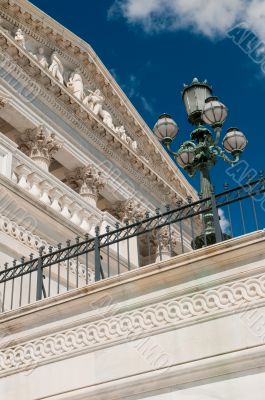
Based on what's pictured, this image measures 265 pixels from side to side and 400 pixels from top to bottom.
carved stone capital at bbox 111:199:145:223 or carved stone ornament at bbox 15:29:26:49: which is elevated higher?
carved stone ornament at bbox 15:29:26:49

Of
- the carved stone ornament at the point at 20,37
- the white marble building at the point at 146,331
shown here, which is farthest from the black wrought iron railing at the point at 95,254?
the carved stone ornament at the point at 20,37

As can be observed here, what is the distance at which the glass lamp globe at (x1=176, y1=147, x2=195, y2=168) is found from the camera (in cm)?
1080

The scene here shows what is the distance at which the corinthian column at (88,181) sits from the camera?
1831 centimetres

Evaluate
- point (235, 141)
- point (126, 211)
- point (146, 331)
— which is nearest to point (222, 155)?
point (235, 141)

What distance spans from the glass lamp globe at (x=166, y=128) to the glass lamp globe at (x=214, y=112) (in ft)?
3.11

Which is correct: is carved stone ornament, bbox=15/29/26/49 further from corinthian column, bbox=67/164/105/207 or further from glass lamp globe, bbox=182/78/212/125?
glass lamp globe, bbox=182/78/212/125

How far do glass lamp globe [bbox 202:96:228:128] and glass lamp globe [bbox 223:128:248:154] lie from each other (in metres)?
0.51

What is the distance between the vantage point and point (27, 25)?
1980 centimetres

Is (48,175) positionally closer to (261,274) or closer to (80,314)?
(80,314)

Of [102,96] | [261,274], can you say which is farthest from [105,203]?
[261,274]

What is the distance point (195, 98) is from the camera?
36.8 feet

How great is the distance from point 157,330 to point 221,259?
3.80 feet

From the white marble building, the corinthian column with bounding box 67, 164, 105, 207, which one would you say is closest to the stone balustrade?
the white marble building

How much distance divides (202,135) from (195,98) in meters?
0.81
